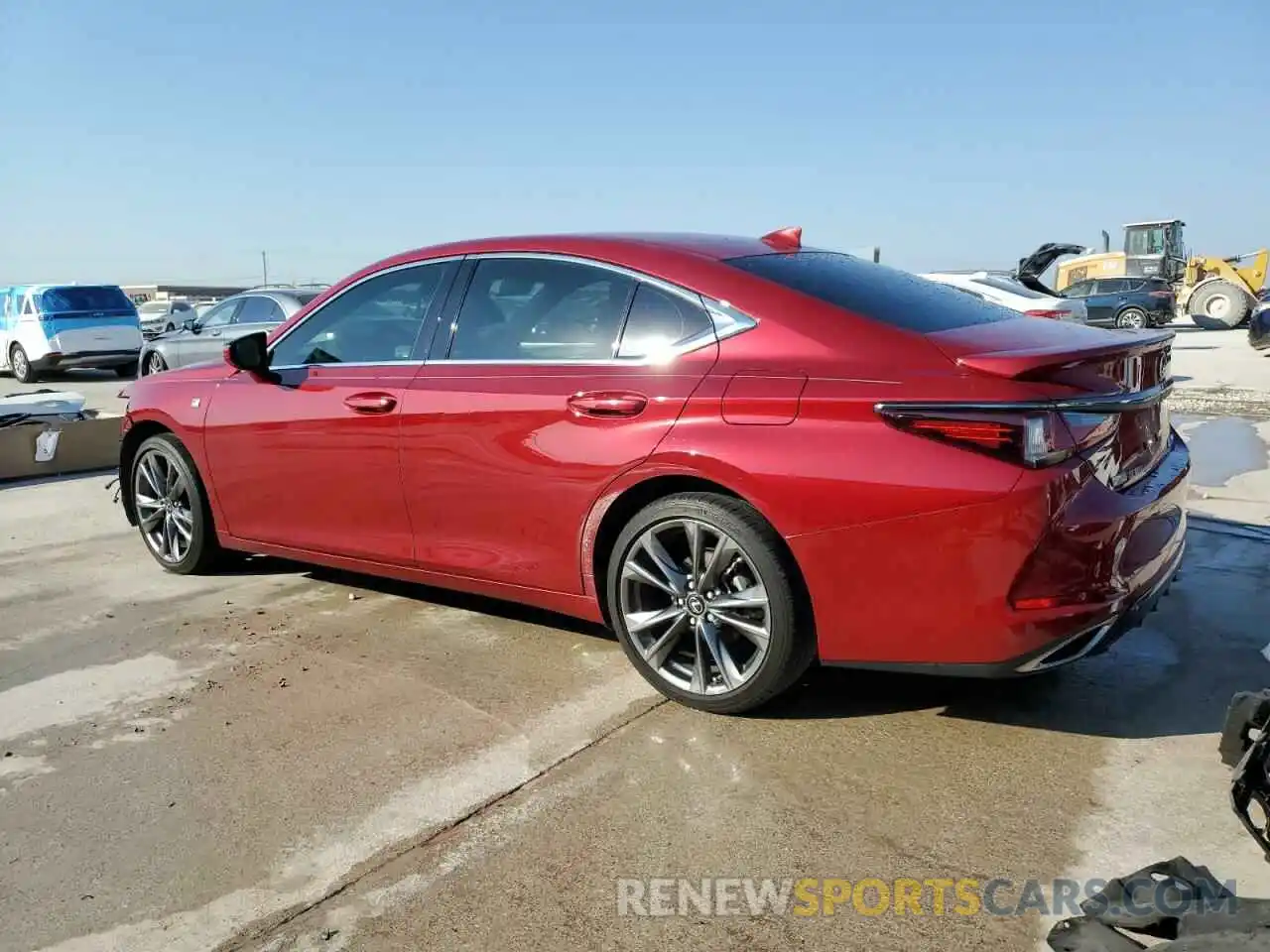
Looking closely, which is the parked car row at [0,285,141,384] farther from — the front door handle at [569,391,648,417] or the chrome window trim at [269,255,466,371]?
the front door handle at [569,391,648,417]

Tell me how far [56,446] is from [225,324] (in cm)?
578

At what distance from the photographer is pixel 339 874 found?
2.56 meters

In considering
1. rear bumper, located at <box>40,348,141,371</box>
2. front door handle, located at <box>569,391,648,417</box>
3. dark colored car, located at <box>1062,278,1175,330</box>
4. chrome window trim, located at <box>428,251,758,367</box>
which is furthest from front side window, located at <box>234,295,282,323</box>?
dark colored car, located at <box>1062,278,1175,330</box>

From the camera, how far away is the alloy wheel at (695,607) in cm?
326

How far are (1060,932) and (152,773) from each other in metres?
2.48

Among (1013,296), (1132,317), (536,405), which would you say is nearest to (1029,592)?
Result: (536,405)

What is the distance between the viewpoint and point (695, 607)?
336cm

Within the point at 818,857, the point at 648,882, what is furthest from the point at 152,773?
the point at 818,857

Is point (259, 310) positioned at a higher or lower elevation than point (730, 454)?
higher

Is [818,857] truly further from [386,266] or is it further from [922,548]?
[386,266]

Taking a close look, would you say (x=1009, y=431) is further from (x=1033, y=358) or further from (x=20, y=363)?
(x=20, y=363)

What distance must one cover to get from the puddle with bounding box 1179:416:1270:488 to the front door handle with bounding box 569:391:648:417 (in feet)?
16.2

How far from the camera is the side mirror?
15.2 ft

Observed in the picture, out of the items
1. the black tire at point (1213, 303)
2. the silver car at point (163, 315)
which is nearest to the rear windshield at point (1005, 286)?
the black tire at point (1213, 303)
